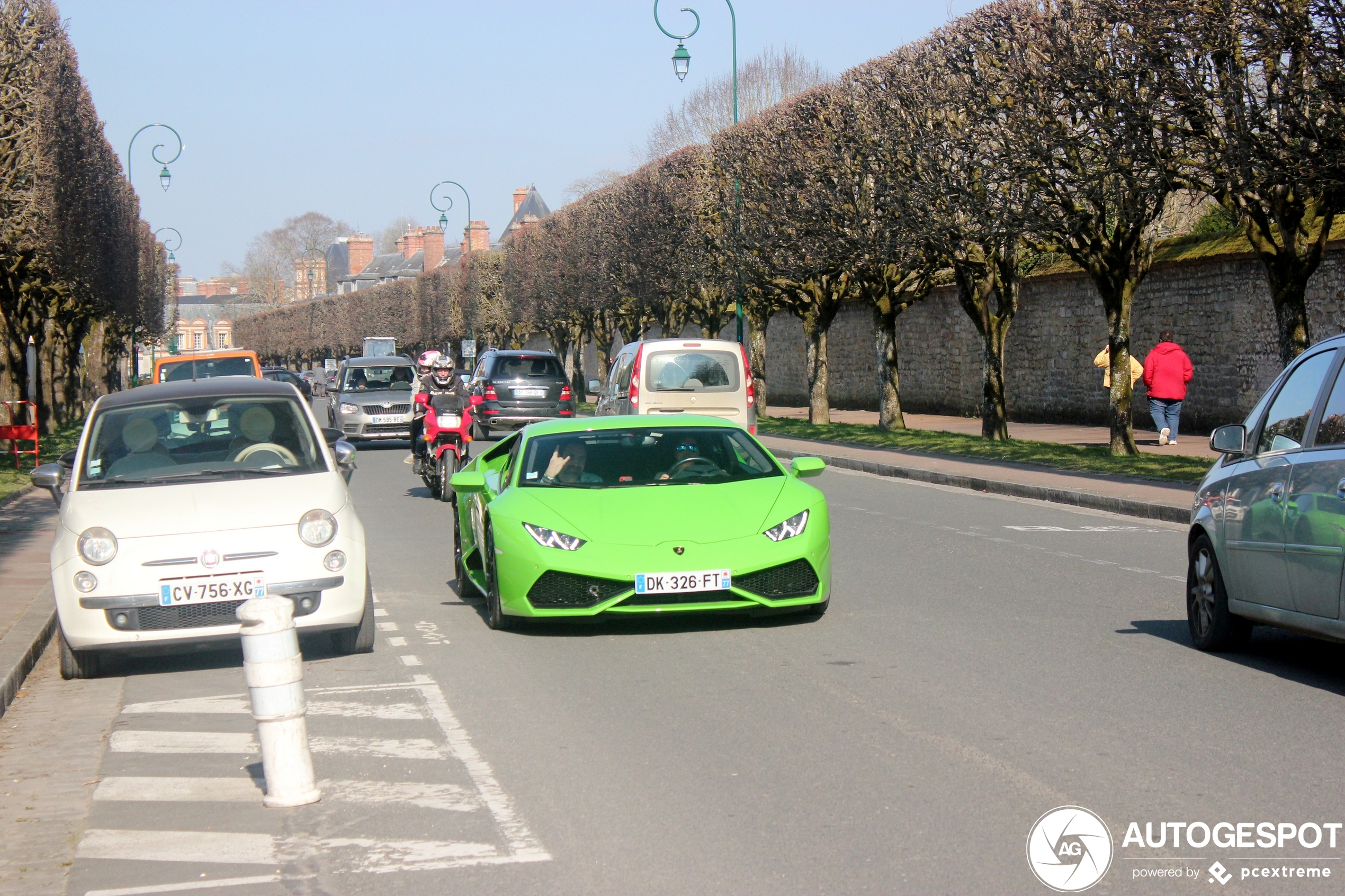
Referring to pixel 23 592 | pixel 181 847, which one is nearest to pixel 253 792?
pixel 181 847

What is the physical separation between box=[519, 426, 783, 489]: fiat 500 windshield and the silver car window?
3036 millimetres

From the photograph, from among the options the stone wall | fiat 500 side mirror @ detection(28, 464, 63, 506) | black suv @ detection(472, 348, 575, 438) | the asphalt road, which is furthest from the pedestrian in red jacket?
fiat 500 side mirror @ detection(28, 464, 63, 506)

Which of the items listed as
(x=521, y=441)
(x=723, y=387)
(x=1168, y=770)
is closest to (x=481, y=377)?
(x=723, y=387)

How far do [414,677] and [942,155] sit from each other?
1959 centimetres

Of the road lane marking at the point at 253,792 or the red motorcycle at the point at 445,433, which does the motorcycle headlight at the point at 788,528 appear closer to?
the road lane marking at the point at 253,792

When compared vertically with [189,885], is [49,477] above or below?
above

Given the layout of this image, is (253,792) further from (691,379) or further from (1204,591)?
(691,379)

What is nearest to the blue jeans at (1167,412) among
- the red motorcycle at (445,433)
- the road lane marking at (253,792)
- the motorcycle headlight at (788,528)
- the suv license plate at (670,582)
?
the red motorcycle at (445,433)

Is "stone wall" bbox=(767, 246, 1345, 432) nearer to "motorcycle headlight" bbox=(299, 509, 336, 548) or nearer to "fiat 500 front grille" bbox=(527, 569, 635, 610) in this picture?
"fiat 500 front grille" bbox=(527, 569, 635, 610)

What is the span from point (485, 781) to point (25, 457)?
24.4m

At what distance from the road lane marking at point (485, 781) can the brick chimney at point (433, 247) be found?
434 feet

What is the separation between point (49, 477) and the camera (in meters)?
8.87

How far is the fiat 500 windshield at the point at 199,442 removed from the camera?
343 inches

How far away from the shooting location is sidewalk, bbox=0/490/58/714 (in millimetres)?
8211
